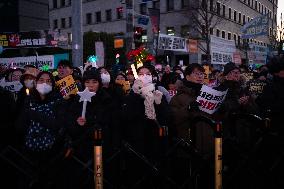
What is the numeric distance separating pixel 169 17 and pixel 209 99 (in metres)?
40.1

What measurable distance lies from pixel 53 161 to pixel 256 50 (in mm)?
15292

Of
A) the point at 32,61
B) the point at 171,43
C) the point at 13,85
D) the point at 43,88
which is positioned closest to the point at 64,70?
the point at 13,85

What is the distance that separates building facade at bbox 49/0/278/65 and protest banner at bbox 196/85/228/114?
3179 centimetres

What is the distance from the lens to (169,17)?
4453cm

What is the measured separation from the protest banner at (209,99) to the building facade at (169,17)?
31.8 m

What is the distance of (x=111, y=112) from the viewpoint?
5.47 m

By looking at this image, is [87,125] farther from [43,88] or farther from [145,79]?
[145,79]

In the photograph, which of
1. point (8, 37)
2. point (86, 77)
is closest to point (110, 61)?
point (8, 37)

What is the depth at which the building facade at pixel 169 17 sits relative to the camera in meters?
42.6

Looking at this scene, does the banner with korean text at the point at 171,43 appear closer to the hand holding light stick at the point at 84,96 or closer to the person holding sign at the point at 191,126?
the person holding sign at the point at 191,126

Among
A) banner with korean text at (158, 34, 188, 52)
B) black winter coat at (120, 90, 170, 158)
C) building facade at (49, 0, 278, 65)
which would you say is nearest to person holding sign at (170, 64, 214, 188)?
black winter coat at (120, 90, 170, 158)

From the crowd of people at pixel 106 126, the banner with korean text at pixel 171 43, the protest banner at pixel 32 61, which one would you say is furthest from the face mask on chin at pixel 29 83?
the banner with korean text at pixel 171 43

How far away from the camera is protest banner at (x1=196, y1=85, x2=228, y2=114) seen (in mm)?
5367

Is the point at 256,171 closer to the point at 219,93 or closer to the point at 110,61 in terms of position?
the point at 219,93
